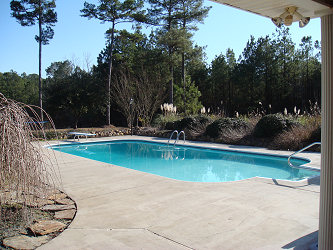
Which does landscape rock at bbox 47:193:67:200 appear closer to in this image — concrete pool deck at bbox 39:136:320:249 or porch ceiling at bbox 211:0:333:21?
concrete pool deck at bbox 39:136:320:249

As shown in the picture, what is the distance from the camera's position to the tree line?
18.3m

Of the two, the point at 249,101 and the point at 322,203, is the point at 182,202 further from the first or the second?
the point at 249,101

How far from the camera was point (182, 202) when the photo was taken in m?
4.25

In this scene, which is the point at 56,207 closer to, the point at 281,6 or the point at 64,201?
the point at 64,201

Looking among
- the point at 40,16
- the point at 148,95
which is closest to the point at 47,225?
the point at 148,95

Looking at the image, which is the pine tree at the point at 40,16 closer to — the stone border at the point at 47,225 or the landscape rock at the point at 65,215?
the stone border at the point at 47,225

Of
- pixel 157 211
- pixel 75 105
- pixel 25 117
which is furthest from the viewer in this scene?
pixel 75 105

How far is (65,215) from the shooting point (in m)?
3.76

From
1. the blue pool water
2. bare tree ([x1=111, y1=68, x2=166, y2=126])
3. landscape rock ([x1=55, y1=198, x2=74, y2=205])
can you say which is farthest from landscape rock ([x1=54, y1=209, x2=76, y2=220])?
bare tree ([x1=111, y1=68, x2=166, y2=126])

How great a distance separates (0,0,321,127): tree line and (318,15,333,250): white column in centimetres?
1488

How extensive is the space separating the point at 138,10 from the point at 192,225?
18667 millimetres

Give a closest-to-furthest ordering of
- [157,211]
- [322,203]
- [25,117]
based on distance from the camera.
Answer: [322,203], [25,117], [157,211]

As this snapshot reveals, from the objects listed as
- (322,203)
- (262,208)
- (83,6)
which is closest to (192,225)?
(262,208)

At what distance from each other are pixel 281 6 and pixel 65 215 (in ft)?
10.7
